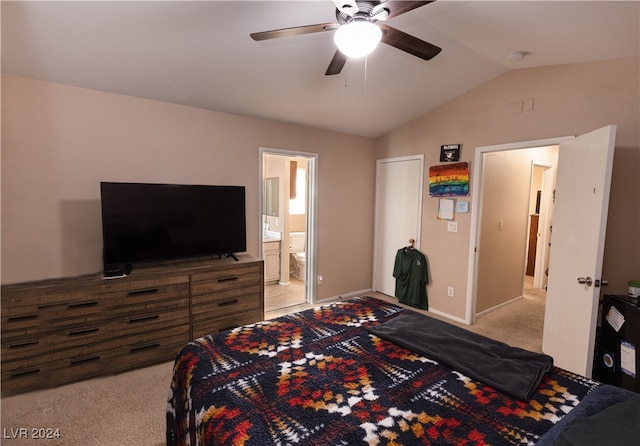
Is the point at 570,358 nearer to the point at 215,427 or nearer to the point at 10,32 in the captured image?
the point at 215,427

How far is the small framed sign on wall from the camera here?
12.0ft

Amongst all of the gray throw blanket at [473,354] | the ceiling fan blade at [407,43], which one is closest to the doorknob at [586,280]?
the gray throw blanket at [473,354]

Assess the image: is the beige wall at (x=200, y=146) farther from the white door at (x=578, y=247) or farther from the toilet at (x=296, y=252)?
the toilet at (x=296, y=252)

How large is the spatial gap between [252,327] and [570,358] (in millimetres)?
2506

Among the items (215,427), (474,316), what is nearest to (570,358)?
(474,316)

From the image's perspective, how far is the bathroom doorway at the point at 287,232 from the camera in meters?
4.14

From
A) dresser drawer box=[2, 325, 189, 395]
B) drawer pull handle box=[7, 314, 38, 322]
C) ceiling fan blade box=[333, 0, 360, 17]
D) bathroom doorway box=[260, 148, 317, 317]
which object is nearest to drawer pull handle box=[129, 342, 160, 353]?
dresser drawer box=[2, 325, 189, 395]

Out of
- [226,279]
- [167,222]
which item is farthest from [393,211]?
[167,222]

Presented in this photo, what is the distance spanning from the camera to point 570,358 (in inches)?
96.6

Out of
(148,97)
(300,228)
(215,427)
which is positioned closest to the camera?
(215,427)

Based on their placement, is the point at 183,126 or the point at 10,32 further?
the point at 183,126

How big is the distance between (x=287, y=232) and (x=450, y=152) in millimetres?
2648

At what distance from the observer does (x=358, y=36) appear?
147 centimetres

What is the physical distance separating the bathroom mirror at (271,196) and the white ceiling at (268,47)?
1866 mm
